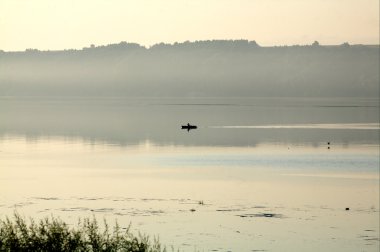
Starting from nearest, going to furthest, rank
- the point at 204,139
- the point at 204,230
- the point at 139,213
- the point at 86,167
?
the point at 204,230
the point at 139,213
the point at 86,167
the point at 204,139

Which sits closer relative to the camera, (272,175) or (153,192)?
(153,192)

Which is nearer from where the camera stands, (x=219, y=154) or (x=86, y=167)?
A: (x=86, y=167)

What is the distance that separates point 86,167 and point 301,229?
52.4 m

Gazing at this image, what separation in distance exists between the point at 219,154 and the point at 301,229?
74.5 meters

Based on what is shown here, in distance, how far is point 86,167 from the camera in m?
106

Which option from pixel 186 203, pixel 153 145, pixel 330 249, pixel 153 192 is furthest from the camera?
pixel 153 145

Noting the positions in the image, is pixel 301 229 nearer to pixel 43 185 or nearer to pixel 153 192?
pixel 153 192

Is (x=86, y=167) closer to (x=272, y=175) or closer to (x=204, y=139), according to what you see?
(x=272, y=175)

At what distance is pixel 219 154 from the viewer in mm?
132250

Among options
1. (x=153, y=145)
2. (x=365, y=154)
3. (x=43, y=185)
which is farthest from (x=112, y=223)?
(x=153, y=145)

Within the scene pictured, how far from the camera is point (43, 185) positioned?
83.6m

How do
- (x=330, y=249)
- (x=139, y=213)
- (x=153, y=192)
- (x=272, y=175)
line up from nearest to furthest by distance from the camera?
(x=330, y=249)
(x=139, y=213)
(x=153, y=192)
(x=272, y=175)

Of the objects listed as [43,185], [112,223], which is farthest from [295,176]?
[112,223]

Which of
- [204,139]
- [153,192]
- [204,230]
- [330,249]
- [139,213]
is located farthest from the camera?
[204,139]
